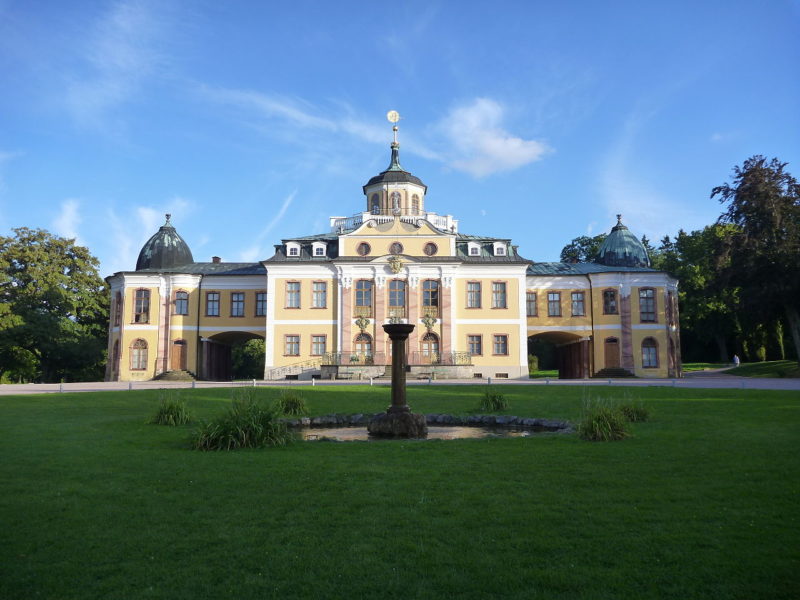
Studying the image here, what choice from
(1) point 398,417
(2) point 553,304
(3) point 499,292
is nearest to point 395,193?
(3) point 499,292

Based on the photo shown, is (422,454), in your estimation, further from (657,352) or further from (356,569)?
(657,352)

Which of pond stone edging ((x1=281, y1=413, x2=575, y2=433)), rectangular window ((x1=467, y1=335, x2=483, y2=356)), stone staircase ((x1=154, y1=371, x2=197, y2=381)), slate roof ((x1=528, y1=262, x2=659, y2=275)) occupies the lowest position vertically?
pond stone edging ((x1=281, y1=413, x2=575, y2=433))

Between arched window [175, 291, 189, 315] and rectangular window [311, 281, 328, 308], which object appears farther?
arched window [175, 291, 189, 315]

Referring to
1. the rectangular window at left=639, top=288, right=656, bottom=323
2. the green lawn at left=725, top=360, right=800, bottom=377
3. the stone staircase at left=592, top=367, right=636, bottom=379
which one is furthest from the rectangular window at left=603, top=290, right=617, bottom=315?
the green lawn at left=725, top=360, right=800, bottom=377

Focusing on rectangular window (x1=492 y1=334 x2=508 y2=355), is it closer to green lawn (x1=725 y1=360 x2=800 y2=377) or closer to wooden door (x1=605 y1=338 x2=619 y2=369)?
wooden door (x1=605 y1=338 x2=619 y2=369)

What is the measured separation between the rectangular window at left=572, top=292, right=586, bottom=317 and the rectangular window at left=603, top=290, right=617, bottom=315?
1.45m

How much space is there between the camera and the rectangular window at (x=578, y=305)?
44.8m

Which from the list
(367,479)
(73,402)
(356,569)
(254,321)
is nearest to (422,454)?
(367,479)

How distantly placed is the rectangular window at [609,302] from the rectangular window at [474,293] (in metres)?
8.49

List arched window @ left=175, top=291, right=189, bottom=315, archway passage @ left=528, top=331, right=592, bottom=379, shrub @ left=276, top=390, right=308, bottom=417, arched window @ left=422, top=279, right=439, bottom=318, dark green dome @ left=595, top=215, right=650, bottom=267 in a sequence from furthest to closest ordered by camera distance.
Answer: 1. dark green dome @ left=595, top=215, right=650, bottom=267
2. arched window @ left=175, top=291, right=189, bottom=315
3. archway passage @ left=528, top=331, right=592, bottom=379
4. arched window @ left=422, top=279, right=439, bottom=318
5. shrub @ left=276, top=390, right=308, bottom=417

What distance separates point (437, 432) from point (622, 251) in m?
35.9

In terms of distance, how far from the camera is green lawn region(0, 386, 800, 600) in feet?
17.0

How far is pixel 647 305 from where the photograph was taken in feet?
143

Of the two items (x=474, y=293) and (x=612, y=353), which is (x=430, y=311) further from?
(x=612, y=353)
